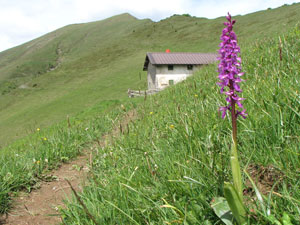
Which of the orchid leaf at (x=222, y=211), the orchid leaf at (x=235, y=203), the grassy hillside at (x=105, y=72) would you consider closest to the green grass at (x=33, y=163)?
Answer: the orchid leaf at (x=222, y=211)

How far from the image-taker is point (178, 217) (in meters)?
1.88

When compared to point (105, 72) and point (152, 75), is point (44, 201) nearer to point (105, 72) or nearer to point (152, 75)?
point (152, 75)

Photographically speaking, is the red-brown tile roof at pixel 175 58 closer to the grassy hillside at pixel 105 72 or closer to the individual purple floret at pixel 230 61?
the grassy hillside at pixel 105 72

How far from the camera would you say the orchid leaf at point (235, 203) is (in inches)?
50.7

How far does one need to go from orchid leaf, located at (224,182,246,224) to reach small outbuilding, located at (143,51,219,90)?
44.3 metres

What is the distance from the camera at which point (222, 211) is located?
5.30 ft

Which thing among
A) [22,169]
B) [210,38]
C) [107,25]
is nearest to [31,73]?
[107,25]

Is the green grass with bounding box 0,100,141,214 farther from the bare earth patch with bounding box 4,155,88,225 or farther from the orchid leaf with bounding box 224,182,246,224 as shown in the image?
the orchid leaf with bounding box 224,182,246,224

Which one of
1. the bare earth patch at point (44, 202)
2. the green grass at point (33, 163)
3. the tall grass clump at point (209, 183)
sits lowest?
the bare earth patch at point (44, 202)

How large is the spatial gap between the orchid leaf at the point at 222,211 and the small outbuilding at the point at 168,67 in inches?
1736

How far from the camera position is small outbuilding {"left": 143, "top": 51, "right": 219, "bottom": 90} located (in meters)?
46.8

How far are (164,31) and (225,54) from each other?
9993 cm

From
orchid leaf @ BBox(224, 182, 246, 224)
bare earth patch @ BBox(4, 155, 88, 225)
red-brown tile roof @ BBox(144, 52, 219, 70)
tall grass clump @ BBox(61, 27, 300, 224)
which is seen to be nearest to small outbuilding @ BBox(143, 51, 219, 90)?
red-brown tile roof @ BBox(144, 52, 219, 70)

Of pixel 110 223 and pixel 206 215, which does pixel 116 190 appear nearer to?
pixel 110 223
